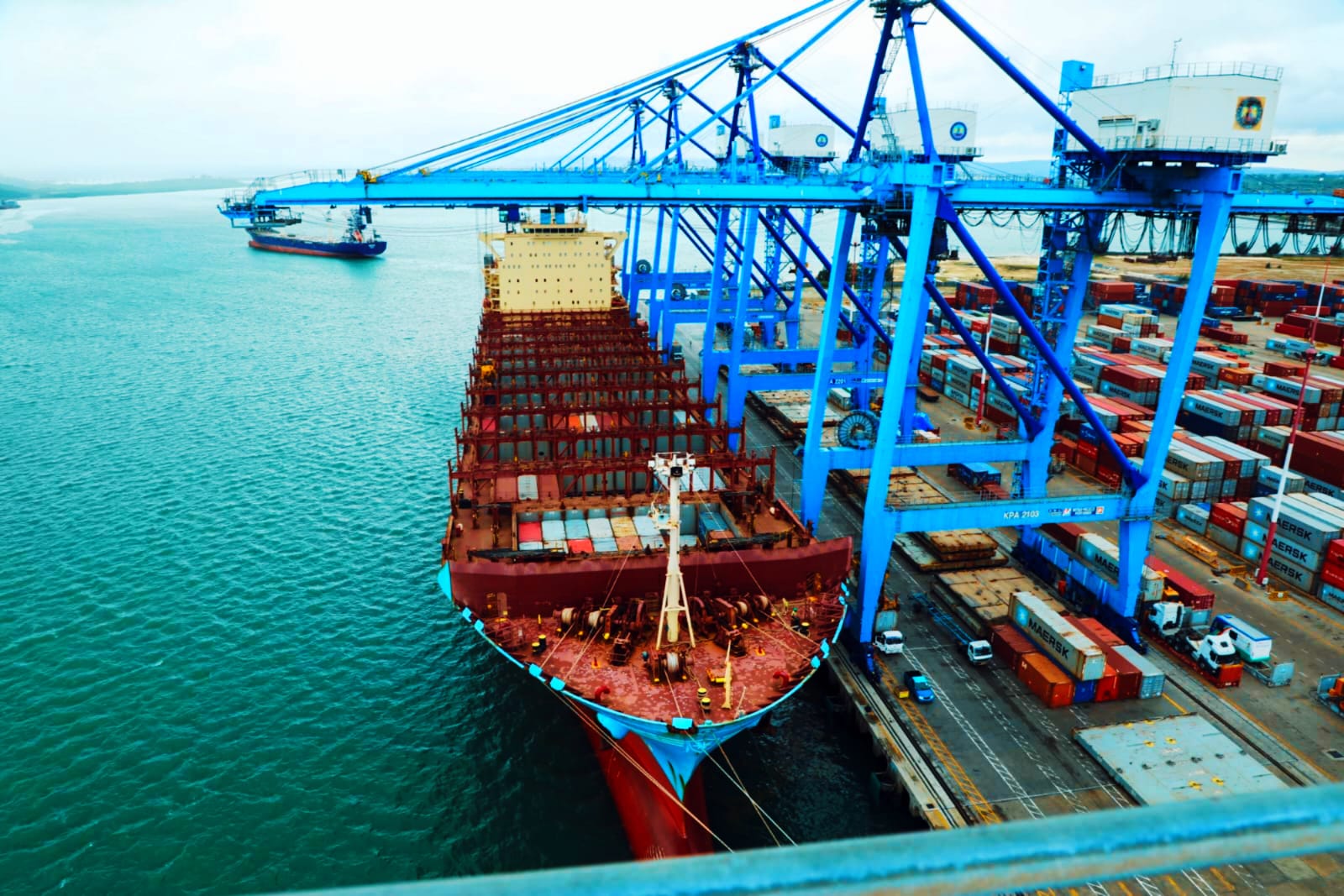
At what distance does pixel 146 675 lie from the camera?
2914 cm

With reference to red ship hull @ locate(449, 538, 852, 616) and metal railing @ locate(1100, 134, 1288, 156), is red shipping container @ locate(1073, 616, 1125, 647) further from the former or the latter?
metal railing @ locate(1100, 134, 1288, 156)

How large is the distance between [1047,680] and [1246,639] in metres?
8.50

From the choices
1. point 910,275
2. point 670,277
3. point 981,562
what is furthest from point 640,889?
point 670,277

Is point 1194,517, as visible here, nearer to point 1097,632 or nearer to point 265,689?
point 1097,632

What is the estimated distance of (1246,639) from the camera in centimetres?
2941

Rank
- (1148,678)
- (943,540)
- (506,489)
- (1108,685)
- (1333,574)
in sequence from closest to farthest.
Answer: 1. (1108,685)
2. (1148,678)
3. (506,489)
4. (1333,574)
5. (943,540)

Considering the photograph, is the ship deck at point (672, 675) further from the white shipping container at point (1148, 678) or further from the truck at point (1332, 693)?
the truck at point (1332, 693)

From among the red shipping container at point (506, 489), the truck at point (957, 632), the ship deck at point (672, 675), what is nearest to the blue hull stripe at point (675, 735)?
the ship deck at point (672, 675)

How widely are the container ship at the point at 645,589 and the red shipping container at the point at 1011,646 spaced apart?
6.96m

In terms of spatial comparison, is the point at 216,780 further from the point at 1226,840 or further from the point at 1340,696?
the point at 1340,696

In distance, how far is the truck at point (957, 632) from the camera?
2897cm

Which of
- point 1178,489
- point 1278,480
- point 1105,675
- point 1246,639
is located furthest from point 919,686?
point 1278,480

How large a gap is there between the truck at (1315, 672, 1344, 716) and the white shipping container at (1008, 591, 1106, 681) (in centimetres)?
734

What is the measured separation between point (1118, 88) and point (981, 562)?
18.8 meters
